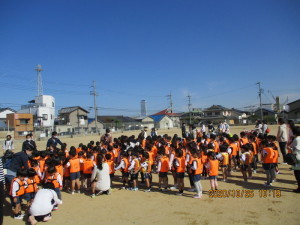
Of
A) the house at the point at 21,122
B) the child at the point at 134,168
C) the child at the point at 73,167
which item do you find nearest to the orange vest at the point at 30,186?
the child at the point at 73,167

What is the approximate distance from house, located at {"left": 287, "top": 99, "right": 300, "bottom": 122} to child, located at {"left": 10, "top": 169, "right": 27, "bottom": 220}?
57779 millimetres

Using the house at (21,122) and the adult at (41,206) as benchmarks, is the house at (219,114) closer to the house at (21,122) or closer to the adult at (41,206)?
the house at (21,122)

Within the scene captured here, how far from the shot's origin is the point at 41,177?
614cm

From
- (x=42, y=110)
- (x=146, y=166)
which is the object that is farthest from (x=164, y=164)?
(x=42, y=110)

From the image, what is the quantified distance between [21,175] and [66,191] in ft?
7.26

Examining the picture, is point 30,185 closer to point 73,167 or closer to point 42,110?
point 73,167

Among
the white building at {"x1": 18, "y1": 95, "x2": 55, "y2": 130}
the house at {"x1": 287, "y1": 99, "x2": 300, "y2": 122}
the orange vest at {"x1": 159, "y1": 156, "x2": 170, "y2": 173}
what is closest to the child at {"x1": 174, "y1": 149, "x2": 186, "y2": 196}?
the orange vest at {"x1": 159, "y1": 156, "x2": 170, "y2": 173}

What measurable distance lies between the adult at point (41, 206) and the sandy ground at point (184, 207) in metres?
0.30

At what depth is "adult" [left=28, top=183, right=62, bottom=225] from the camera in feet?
15.0

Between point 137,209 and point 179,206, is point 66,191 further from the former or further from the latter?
point 179,206

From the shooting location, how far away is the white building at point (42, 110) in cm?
4847

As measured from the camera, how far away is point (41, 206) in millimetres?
4578

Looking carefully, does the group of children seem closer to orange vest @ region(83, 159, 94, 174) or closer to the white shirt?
orange vest @ region(83, 159, 94, 174)

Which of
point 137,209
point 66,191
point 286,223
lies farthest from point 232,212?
point 66,191
